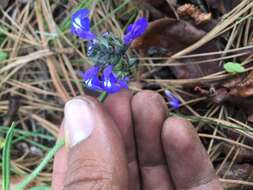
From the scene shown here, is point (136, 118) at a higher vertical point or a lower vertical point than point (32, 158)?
higher

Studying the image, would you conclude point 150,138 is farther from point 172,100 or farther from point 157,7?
point 157,7

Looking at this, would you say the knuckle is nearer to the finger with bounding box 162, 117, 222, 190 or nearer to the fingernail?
the fingernail

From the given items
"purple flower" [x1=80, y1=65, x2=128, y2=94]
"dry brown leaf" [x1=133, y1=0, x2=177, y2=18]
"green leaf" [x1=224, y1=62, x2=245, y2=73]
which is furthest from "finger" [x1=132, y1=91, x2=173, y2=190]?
"dry brown leaf" [x1=133, y1=0, x2=177, y2=18]

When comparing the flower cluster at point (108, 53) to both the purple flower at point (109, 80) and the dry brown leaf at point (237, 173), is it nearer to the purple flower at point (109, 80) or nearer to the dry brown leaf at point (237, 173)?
the purple flower at point (109, 80)

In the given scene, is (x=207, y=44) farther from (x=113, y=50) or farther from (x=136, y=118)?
(x=113, y=50)

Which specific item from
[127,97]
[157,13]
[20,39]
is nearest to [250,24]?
[157,13]

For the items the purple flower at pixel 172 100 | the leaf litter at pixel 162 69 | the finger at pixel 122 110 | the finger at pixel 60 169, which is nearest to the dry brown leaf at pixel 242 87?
the leaf litter at pixel 162 69

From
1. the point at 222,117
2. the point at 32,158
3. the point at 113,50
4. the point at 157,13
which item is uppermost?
the point at 113,50
